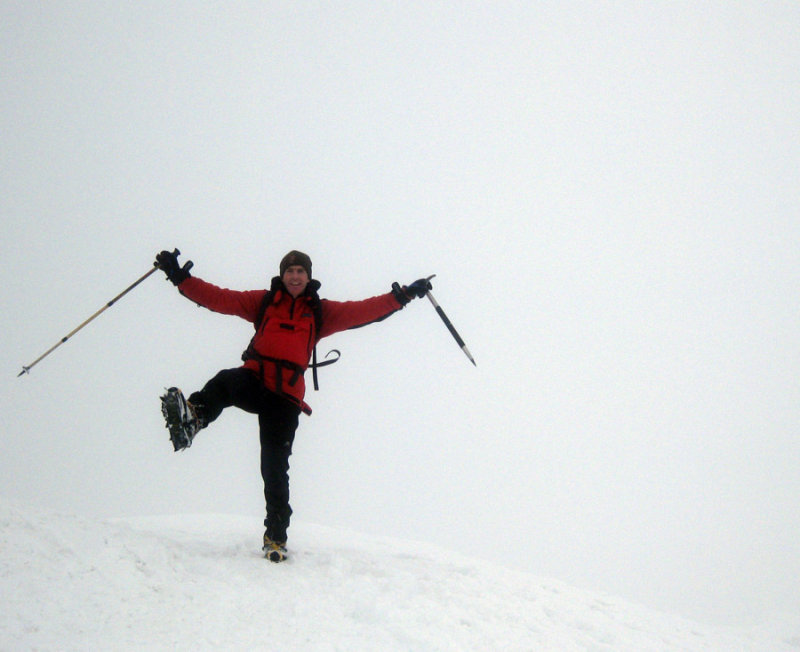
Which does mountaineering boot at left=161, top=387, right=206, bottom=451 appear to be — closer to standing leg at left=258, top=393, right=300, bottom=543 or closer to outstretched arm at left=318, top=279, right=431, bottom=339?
standing leg at left=258, top=393, right=300, bottom=543

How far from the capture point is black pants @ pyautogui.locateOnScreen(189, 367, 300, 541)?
16.8ft

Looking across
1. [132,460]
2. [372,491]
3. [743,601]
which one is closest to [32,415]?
[132,460]

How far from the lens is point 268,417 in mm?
5359

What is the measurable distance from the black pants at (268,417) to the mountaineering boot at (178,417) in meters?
0.21

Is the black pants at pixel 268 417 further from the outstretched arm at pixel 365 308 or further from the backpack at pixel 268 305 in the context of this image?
the outstretched arm at pixel 365 308

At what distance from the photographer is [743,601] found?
117 metres

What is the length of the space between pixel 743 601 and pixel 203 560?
15068cm

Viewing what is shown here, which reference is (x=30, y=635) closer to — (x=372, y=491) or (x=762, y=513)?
(x=372, y=491)

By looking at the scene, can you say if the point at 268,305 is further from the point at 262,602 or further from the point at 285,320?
the point at 262,602

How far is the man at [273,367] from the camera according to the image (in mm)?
5027

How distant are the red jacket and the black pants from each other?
0.45 ft

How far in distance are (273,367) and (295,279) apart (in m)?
0.99

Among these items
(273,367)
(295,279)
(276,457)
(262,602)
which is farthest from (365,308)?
(262,602)

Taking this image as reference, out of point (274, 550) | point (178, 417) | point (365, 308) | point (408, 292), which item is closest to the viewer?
point (178, 417)
